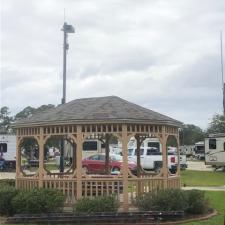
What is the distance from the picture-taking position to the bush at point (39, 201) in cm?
1557

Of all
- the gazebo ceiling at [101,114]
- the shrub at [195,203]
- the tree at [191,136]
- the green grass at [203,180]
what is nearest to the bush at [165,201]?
the shrub at [195,203]

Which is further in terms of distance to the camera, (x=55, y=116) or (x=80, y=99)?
(x=80, y=99)

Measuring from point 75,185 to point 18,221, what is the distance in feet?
8.55

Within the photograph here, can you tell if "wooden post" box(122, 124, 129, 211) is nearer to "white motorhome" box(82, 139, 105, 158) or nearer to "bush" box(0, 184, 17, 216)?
"bush" box(0, 184, 17, 216)

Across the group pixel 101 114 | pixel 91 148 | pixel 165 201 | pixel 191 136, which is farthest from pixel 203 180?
pixel 191 136

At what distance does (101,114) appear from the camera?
17000 mm

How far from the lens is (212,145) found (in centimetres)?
4141

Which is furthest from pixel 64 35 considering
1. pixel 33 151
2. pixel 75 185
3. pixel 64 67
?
pixel 33 151

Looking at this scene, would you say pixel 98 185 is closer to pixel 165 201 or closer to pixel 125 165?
pixel 125 165

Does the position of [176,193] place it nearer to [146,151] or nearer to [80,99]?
[80,99]

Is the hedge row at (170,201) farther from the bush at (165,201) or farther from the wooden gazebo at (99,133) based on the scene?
the wooden gazebo at (99,133)

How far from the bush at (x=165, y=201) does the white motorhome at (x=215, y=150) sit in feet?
84.2

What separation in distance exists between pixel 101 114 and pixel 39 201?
11.2 ft

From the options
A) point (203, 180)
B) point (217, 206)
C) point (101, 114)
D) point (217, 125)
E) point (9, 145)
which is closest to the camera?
point (101, 114)
